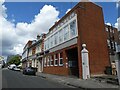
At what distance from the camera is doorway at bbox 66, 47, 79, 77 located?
24219 mm

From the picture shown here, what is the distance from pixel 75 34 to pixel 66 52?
3.72 meters

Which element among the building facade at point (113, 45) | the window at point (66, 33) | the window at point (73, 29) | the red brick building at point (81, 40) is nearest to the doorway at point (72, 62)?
the red brick building at point (81, 40)

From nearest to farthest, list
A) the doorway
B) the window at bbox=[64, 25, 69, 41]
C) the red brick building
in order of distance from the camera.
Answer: the red brick building, the doorway, the window at bbox=[64, 25, 69, 41]

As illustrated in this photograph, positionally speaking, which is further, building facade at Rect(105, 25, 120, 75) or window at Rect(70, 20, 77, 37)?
window at Rect(70, 20, 77, 37)

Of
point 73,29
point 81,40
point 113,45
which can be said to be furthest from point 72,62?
point 113,45

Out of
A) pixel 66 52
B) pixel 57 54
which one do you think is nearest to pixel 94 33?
pixel 66 52

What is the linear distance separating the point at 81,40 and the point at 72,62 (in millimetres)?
4243

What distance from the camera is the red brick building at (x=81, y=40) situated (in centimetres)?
2169

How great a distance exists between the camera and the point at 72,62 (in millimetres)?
24438

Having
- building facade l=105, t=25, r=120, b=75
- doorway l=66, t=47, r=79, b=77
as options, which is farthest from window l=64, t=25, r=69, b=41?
building facade l=105, t=25, r=120, b=75

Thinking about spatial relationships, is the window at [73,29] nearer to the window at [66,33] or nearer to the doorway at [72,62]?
the window at [66,33]

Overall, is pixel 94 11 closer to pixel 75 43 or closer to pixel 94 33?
pixel 94 33

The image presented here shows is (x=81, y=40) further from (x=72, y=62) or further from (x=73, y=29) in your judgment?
(x=72, y=62)

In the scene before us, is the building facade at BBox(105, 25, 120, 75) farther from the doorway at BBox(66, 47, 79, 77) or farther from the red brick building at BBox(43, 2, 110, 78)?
the doorway at BBox(66, 47, 79, 77)
